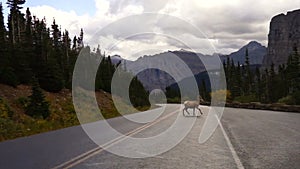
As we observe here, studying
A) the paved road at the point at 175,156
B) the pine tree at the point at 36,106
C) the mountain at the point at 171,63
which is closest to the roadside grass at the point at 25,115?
the pine tree at the point at 36,106

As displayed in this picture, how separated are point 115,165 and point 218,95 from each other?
351ft

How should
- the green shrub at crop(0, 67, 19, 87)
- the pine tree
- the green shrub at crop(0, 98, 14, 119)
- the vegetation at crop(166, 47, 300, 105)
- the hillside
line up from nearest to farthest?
the hillside
the green shrub at crop(0, 98, 14, 119)
the pine tree
the green shrub at crop(0, 67, 19, 87)
the vegetation at crop(166, 47, 300, 105)

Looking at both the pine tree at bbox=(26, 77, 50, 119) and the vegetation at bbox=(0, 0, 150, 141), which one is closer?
the vegetation at bbox=(0, 0, 150, 141)

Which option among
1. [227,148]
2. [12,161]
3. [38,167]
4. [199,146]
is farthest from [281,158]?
[12,161]

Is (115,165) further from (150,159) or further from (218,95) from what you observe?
(218,95)

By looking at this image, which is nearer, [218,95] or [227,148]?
[227,148]

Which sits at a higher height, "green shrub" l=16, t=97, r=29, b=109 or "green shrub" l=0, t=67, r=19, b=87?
"green shrub" l=0, t=67, r=19, b=87

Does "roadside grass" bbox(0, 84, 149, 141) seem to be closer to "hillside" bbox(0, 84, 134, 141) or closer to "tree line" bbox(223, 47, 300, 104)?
"hillside" bbox(0, 84, 134, 141)

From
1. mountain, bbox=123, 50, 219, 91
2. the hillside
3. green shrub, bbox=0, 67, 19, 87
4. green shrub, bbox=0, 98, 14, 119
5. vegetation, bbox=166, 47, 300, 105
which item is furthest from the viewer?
vegetation, bbox=166, 47, 300, 105

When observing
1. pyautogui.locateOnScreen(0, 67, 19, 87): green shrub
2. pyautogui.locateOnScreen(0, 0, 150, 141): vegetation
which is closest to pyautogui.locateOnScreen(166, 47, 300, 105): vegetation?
pyautogui.locateOnScreen(0, 0, 150, 141): vegetation

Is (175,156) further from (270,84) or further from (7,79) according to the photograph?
(270,84)

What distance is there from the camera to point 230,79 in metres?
121

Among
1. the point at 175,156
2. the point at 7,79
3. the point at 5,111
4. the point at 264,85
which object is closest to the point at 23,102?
the point at 7,79

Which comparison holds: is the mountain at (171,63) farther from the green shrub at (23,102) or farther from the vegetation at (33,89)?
the green shrub at (23,102)
